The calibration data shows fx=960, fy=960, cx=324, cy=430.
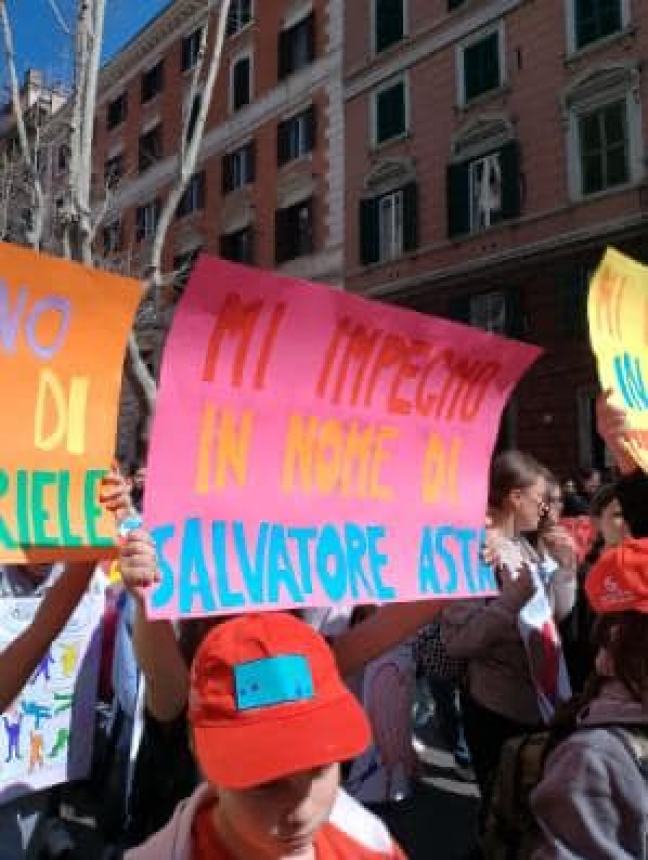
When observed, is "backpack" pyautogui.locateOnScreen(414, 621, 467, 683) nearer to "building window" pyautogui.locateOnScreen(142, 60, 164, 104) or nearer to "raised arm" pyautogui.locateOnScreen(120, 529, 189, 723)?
"raised arm" pyautogui.locateOnScreen(120, 529, 189, 723)

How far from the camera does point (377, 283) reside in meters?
18.6

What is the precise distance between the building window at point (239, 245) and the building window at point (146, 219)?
3.30 meters

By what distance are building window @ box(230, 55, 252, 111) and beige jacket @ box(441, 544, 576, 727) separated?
21.3m

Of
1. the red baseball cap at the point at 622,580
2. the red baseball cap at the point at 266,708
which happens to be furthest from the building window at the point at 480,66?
the red baseball cap at the point at 266,708

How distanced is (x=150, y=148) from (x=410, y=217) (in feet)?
35.3

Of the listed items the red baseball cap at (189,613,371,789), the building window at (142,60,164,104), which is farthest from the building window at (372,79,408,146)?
the red baseball cap at (189,613,371,789)

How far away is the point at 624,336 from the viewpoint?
111 inches

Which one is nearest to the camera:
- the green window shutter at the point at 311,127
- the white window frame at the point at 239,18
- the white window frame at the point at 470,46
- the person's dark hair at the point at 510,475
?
the person's dark hair at the point at 510,475

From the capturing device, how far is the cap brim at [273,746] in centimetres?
118

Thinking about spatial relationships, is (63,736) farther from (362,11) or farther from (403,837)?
(362,11)

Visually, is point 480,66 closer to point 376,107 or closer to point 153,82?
point 376,107

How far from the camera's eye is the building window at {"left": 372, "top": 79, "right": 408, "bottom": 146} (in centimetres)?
1856

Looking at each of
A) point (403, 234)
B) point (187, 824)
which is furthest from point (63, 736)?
point (403, 234)

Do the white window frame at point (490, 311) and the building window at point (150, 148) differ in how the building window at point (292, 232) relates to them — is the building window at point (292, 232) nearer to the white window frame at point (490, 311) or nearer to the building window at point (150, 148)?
the white window frame at point (490, 311)
